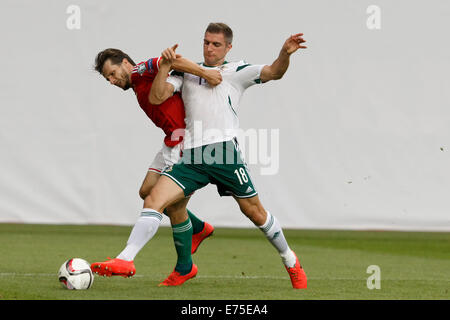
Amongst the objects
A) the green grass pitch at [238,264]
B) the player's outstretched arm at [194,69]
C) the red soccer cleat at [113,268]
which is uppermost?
the player's outstretched arm at [194,69]

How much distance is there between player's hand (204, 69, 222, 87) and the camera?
15.9 feet

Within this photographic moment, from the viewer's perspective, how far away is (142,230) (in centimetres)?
448

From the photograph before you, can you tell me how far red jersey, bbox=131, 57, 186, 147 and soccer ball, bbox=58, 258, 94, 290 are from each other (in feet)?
3.26

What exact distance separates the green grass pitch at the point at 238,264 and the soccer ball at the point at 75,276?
0.05m

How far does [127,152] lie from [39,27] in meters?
2.03

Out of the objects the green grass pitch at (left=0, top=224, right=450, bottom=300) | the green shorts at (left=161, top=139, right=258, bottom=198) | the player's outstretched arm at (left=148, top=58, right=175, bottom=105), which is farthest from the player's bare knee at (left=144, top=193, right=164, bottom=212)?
the player's outstretched arm at (left=148, top=58, right=175, bottom=105)

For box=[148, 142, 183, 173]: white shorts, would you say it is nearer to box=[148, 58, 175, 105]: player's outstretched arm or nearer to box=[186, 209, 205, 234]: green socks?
box=[148, 58, 175, 105]: player's outstretched arm

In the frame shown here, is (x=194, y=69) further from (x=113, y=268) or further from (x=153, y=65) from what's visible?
(x=113, y=268)

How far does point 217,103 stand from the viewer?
4.93 metres

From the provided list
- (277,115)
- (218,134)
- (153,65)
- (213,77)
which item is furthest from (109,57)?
(277,115)

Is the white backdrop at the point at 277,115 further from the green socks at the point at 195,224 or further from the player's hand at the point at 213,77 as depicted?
the player's hand at the point at 213,77

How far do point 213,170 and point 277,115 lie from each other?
5368 millimetres

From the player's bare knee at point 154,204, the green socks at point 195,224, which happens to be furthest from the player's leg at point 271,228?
the green socks at point 195,224

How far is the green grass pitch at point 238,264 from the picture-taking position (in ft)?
15.1
